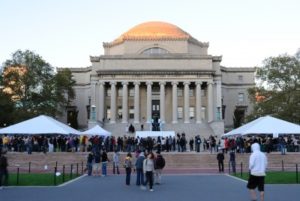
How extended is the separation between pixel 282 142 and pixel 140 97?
41.5 m

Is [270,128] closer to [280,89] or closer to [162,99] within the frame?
[280,89]

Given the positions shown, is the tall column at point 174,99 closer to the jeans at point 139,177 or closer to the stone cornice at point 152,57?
the stone cornice at point 152,57

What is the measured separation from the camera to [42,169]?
107ft

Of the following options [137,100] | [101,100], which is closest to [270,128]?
[137,100]

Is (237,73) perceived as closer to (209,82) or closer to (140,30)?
(209,82)

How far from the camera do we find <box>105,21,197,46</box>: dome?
81.2m

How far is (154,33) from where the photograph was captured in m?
83.2

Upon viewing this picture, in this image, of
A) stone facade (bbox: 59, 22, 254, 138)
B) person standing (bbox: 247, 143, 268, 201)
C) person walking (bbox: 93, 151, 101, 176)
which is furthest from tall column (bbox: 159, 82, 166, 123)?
person standing (bbox: 247, 143, 268, 201)

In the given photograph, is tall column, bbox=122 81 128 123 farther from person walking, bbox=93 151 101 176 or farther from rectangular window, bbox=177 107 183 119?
person walking, bbox=93 151 101 176

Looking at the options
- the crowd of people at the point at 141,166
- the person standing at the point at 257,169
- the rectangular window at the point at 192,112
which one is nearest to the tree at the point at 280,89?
the rectangular window at the point at 192,112

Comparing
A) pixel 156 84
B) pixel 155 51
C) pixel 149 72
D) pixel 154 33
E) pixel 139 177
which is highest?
pixel 154 33

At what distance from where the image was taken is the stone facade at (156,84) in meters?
74.5

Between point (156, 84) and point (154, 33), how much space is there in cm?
1151

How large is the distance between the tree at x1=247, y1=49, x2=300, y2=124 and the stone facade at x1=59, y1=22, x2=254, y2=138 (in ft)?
30.1
